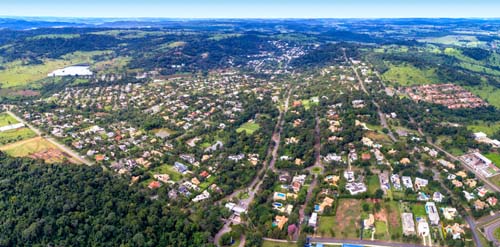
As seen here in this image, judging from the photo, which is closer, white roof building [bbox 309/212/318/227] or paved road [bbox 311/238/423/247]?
paved road [bbox 311/238/423/247]

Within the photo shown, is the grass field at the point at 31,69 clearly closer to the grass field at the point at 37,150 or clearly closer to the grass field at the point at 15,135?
the grass field at the point at 15,135

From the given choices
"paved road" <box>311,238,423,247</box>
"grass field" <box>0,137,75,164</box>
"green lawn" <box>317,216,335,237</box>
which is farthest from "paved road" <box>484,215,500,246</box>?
"grass field" <box>0,137,75,164</box>

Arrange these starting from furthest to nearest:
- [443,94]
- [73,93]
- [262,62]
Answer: [262,62] → [73,93] → [443,94]

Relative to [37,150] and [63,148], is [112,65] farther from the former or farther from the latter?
[37,150]

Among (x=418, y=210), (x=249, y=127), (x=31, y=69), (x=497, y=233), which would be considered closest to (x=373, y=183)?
(x=418, y=210)

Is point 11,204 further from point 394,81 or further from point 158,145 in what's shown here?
point 394,81

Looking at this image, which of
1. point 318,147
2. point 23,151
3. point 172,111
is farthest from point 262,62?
point 23,151

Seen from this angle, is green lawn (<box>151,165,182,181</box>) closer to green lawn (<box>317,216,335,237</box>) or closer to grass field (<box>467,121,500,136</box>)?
green lawn (<box>317,216,335,237</box>)
